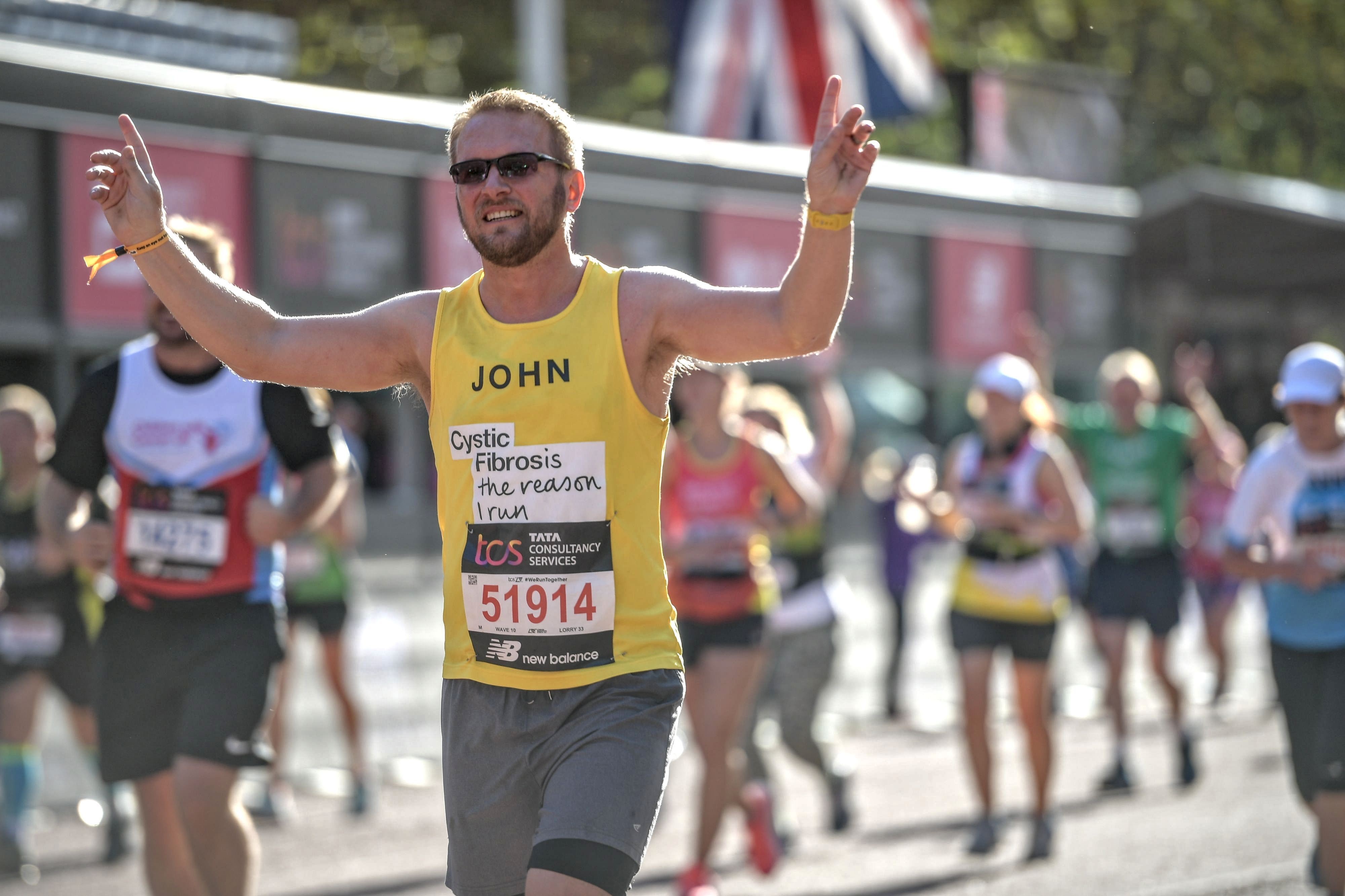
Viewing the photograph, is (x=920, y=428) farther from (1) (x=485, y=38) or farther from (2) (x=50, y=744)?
(1) (x=485, y=38)

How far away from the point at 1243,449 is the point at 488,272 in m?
11.0

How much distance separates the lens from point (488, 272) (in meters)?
3.72

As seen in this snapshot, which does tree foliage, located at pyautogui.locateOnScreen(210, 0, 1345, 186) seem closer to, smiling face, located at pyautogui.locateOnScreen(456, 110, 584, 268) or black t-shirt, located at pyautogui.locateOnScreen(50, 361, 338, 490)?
black t-shirt, located at pyautogui.locateOnScreen(50, 361, 338, 490)

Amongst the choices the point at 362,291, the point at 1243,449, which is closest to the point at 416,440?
the point at 362,291

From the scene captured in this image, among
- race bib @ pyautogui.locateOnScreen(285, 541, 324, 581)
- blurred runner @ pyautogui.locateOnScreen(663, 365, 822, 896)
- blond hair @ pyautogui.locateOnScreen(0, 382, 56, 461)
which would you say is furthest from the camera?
race bib @ pyautogui.locateOnScreen(285, 541, 324, 581)

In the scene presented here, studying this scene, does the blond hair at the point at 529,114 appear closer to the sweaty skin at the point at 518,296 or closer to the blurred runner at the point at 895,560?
the sweaty skin at the point at 518,296

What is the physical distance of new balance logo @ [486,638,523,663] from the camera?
3627 millimetres

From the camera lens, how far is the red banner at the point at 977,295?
16.9 meters

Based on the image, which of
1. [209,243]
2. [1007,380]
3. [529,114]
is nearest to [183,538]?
[209,243]

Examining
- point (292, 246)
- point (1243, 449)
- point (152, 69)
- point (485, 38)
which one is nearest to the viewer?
point (152, 69)

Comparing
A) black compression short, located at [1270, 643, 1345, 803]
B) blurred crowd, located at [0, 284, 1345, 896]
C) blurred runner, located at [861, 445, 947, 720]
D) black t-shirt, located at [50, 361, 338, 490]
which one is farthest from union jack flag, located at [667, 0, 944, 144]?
black t-shirt, located at [50, 361, 338, 490]

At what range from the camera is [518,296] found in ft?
12.1

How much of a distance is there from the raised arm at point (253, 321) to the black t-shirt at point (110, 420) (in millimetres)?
1380

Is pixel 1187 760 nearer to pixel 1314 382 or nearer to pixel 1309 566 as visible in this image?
pixel 1309 566
